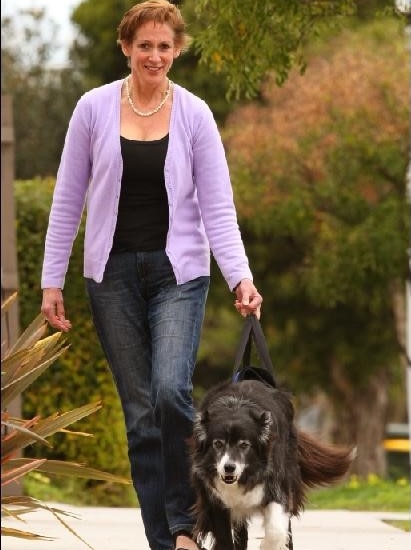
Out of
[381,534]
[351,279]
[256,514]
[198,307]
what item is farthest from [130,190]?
[351,279]

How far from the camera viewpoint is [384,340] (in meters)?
27.5

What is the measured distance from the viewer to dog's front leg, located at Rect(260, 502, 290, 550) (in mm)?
5562

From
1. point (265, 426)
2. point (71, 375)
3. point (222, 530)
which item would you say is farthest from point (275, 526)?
point (71, 375)

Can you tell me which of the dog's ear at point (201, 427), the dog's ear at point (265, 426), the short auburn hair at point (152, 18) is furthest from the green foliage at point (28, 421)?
the short auburn hair at point (152, 18)

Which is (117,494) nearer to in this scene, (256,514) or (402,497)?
(402,497)

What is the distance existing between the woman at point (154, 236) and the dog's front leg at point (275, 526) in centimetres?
45

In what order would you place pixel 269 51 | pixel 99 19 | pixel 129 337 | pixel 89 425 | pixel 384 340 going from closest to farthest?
pixel 129 337 → pixel 269 51 → pixel 89 425 → pixel 384 340 → pixel 99 19

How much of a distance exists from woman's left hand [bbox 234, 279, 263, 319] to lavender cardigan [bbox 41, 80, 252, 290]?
0.11 ft

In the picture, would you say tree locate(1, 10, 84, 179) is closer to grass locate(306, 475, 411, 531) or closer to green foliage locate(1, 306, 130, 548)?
grass locate(306, 475, 411, 531)

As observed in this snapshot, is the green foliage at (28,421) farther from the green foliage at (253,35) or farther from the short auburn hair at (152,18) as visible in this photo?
the green foliage at (253,35)

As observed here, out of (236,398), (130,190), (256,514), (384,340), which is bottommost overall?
(384,340)

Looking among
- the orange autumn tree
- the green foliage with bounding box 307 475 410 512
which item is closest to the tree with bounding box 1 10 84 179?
the orange autumn tree

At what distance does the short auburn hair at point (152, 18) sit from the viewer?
6000 mm

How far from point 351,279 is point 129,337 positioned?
1813 cm
